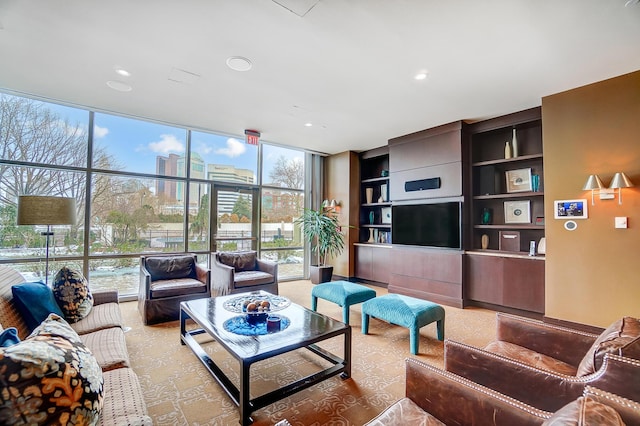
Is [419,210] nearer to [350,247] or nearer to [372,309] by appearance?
[350,247]

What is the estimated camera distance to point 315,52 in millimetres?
2797

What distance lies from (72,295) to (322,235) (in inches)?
162

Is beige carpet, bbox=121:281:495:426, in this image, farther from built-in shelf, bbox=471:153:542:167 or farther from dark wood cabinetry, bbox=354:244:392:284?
built-in shelf, bbox=471:153:542:167

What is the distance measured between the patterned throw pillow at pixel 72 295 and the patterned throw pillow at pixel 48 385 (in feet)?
5.15

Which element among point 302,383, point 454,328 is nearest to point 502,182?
point 454,328

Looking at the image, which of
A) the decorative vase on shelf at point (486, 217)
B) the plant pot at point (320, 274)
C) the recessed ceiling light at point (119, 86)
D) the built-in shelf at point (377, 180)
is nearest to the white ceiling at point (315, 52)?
the recessed ceiling light at point (119, 86)

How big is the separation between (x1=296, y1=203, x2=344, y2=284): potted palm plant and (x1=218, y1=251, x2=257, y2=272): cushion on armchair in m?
1.48

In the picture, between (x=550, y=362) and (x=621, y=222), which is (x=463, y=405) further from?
(x=621, y=222)

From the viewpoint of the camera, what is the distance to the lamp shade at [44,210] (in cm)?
294

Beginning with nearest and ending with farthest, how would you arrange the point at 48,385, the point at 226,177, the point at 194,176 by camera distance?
the point at 48,385 < the point at 194,176 < the point at 226,177

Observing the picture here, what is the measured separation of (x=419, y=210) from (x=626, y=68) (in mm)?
2916

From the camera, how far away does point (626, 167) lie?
10.4 ft

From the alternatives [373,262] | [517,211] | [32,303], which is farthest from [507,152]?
[32,303]

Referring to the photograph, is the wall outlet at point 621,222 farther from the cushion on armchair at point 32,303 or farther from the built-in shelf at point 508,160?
the cushion on armchair at point 32,303
